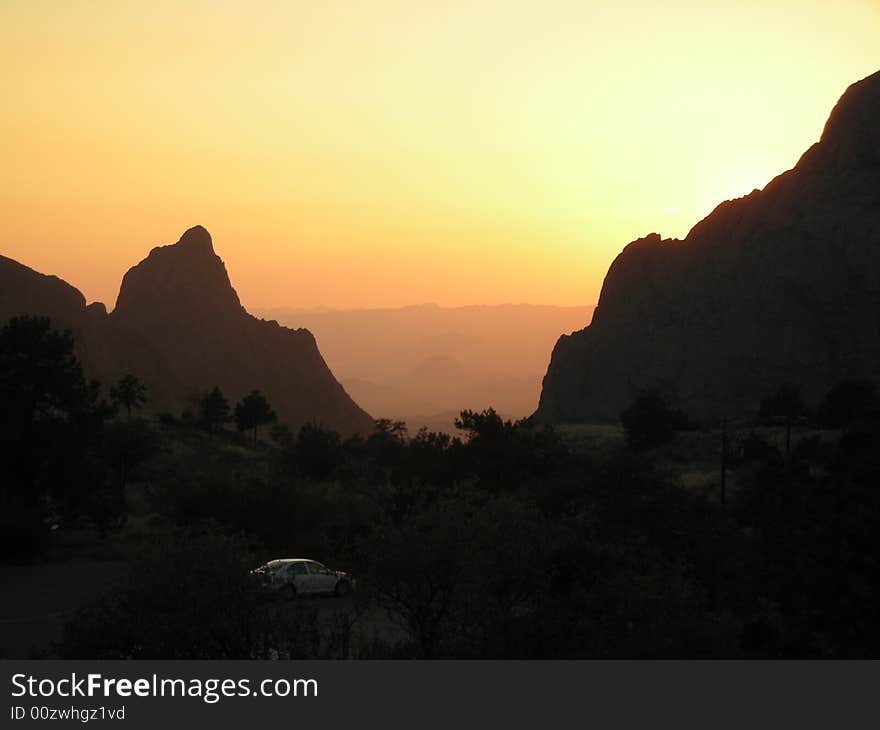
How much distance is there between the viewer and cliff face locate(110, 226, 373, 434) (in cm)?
16375

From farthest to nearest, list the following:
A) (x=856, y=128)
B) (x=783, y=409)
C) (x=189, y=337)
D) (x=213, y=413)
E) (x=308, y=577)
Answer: (x=189, y=337)
(x=856, y=128)
(x=213, y=413)
(x=783, y=409)
(x=308, y=577)

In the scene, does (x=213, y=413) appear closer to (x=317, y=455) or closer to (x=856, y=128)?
(x=317, y=455)

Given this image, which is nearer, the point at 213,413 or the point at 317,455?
the point at 317,455

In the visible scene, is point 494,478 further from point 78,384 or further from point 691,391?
point 691,391

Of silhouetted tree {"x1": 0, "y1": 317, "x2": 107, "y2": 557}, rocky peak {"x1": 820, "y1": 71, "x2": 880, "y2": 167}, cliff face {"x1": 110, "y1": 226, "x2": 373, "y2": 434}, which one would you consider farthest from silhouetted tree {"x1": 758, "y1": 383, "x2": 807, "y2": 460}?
cliff face {"x1": 110, "y1": 226, "x2": 373, "y2": 434}

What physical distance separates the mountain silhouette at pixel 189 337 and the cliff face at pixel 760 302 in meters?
53.6

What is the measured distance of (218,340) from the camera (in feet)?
557

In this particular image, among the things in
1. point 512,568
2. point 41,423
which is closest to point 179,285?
point 41,423

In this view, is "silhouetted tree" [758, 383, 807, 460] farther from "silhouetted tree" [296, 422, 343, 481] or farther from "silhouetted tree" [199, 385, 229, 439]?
"silhouetted tree" [199, 385, 229, 439]

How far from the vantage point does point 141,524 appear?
4228cm

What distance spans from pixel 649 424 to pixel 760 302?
43721 mm

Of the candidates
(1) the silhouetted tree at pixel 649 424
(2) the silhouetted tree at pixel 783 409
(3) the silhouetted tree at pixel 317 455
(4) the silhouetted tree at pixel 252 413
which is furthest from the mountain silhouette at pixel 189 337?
(2) the silhouetted tree at pixel 783 409
